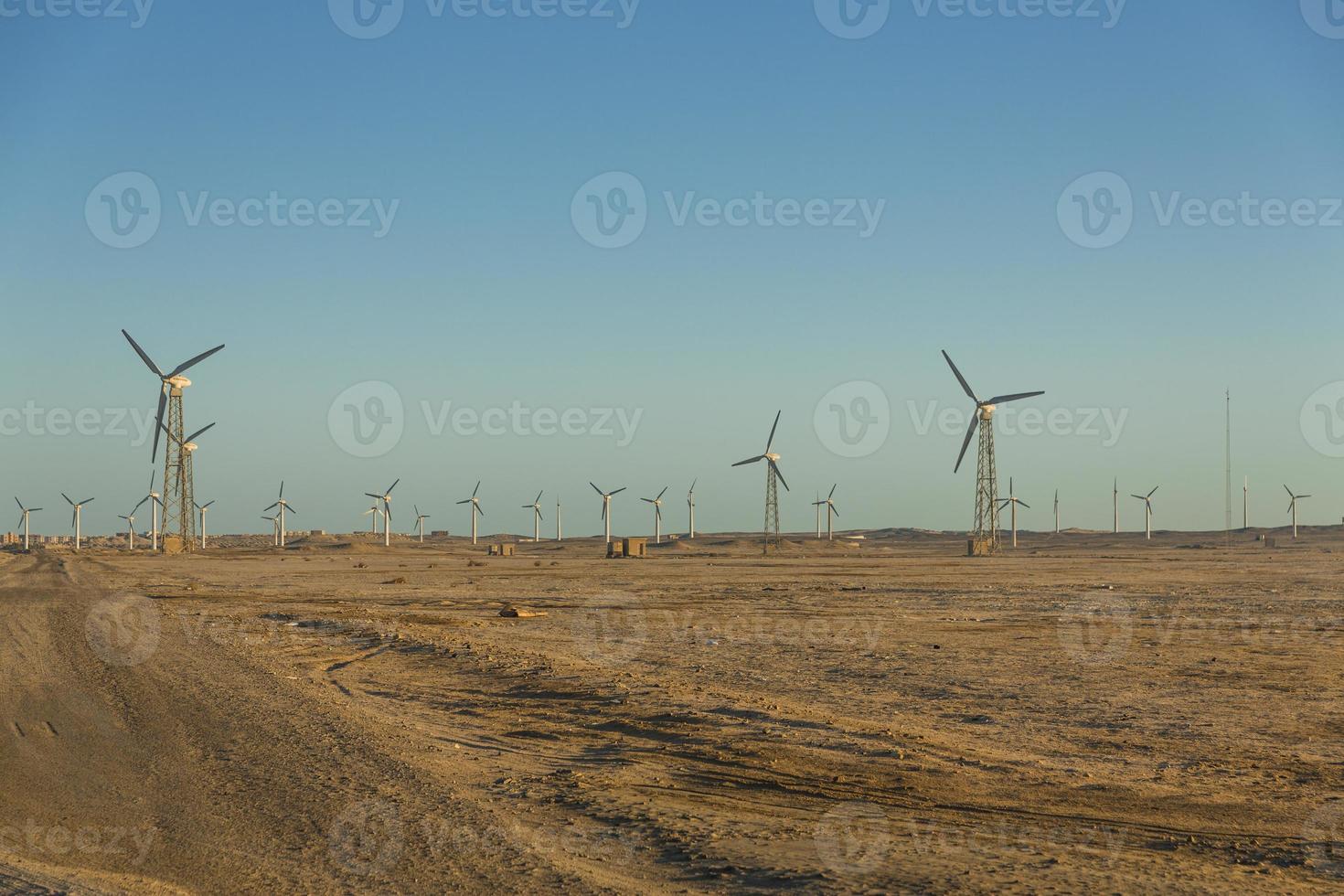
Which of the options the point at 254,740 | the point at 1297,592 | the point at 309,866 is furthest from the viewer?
the point at 1297,592

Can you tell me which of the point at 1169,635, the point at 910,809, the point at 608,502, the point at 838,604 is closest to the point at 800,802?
the point at 910,809

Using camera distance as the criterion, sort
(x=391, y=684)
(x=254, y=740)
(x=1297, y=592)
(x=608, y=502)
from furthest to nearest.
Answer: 1. (x=608, y=502)
2. (x=1297, y=592)
3. (x=391, y=684)
4. (x=254, y=740)

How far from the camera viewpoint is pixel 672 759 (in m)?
13.8

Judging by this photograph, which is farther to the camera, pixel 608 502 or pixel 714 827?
pixel 608 502

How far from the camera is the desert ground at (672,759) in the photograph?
9.35 metres

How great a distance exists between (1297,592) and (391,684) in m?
41.7

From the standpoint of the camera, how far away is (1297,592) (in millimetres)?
47875

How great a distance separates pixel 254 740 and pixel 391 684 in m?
6.29

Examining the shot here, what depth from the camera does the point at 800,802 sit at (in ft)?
37.9

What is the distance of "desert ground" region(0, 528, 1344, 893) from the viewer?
30.7 feet

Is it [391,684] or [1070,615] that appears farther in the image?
[1070,615]

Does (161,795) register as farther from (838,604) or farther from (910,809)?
(838,604)

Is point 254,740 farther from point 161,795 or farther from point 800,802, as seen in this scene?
point 800,802

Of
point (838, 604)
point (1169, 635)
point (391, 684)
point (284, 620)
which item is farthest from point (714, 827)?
point (838, 604)
